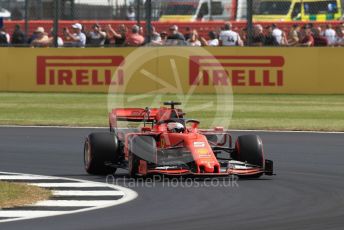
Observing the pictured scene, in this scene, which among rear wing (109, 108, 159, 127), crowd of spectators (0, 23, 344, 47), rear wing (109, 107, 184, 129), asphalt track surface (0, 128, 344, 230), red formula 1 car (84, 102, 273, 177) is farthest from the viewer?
crowd of spectators (0, 23, 344, 47)

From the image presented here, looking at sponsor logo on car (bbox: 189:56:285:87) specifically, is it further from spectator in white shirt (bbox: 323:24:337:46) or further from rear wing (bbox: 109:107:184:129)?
rear wing (bbox: 109:107:184:129)

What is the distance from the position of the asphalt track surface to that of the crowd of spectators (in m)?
12.7

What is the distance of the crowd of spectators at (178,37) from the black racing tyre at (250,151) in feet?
54.5

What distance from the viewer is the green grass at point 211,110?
23.9m

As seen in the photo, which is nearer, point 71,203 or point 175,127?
point 71,203

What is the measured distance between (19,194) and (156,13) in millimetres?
20622

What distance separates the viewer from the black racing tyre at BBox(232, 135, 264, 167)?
14.3 metres

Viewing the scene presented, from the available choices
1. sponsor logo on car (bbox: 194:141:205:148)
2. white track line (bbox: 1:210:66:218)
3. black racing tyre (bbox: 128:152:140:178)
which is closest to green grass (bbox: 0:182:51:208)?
white track line (bbox: 1:210:66:218)

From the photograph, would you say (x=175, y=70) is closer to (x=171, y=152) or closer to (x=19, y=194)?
(x=171, y=152)

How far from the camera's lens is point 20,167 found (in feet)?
52.2

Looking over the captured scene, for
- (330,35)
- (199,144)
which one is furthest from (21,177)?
(330,35)

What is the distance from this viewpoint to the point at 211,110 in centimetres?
2781

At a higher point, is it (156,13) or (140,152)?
(156,13)

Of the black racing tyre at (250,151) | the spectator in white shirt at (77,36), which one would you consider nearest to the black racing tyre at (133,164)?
the black racing tyre at (250,151)
